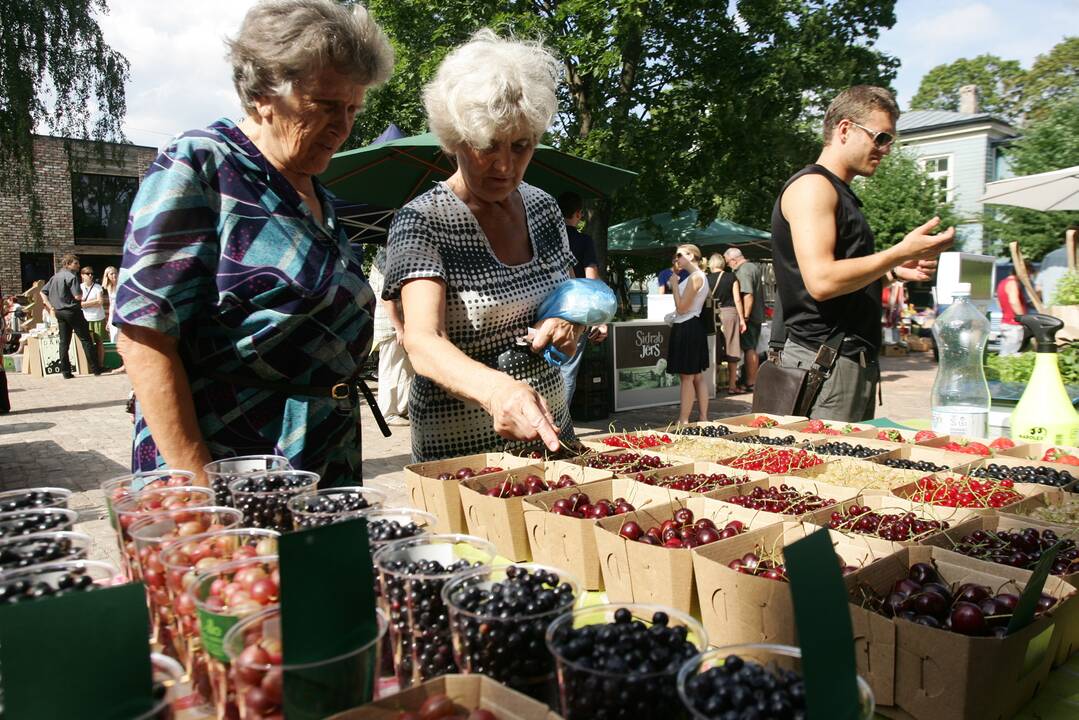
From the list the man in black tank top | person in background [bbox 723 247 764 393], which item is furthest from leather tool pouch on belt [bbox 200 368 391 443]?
person in background [bbox 723 247 764 393]

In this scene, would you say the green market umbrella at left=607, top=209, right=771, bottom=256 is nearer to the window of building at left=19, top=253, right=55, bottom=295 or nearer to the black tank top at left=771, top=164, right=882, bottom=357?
the black tank top at left=771, top=164, right=882, bottom=357

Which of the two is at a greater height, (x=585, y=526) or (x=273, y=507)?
(x=273, y=507)

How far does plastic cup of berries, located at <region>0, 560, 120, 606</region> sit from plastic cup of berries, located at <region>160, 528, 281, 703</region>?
89 mm

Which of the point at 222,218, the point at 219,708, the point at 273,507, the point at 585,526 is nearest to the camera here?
the point at 219,708

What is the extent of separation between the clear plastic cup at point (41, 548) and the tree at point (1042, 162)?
2589 centimetres

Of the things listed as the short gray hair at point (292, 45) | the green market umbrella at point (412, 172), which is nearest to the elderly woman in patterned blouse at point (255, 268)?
the short gray hair at point (292, 45)

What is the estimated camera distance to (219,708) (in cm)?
91

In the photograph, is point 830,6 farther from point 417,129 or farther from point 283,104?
point 283,104

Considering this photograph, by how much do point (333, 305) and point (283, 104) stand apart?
19.4 inches

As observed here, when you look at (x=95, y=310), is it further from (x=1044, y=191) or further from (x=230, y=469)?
(x=1044, y=191)

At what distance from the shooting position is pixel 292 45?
172 cm

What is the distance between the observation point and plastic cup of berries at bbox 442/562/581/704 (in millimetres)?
920

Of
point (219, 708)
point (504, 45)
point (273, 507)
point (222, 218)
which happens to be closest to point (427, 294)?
point (222, 218)

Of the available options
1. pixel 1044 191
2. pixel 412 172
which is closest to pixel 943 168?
pixel 1044 191
